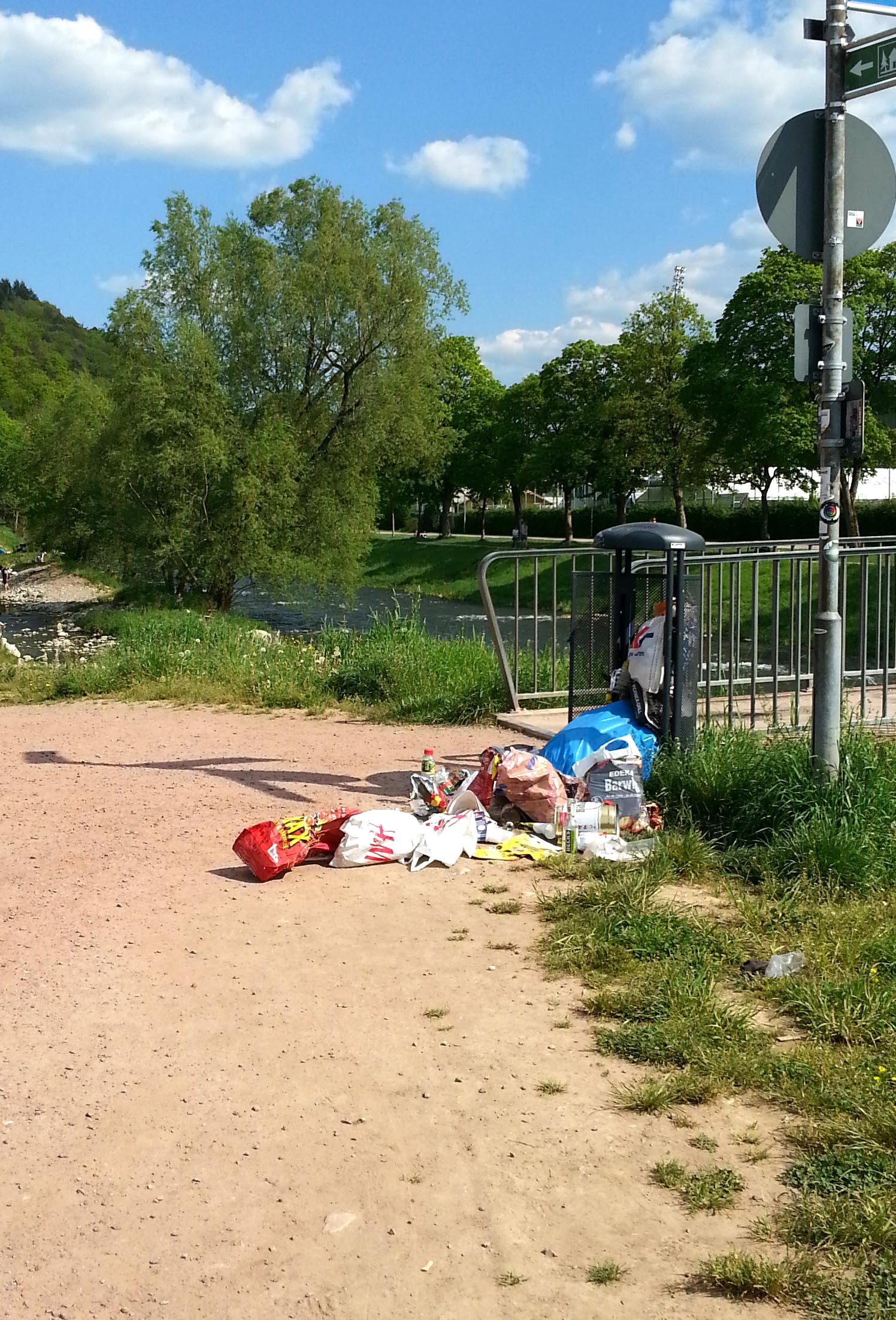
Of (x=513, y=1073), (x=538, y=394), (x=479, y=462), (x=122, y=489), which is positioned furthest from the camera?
(x=479, y=462)

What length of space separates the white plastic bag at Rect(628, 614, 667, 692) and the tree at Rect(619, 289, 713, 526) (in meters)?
35.1

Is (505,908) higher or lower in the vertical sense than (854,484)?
lower

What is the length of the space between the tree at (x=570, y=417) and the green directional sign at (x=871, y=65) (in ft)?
142

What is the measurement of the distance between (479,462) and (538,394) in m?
6.49

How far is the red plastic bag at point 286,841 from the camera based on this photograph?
596 cm

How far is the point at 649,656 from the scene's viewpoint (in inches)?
289

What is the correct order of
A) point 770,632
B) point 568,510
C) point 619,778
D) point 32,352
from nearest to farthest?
point 619,778 → point 770,632 → point 568,510 → point 32,352

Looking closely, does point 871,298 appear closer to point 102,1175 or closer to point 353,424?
point 353,424

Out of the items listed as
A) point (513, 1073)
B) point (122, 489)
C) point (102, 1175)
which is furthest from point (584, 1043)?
point (122, 489)

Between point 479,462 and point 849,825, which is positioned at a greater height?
point 479,462

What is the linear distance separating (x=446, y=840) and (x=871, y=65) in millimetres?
4190

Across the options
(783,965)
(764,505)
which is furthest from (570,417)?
(783,965)

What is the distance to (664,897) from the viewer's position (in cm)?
553

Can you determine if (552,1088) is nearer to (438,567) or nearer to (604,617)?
(604,617)
